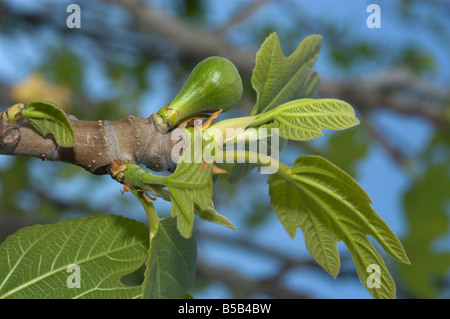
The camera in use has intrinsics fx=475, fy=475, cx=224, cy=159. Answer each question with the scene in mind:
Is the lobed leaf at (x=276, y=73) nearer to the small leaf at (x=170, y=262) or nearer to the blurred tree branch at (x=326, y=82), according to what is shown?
the small leaf at (x=170, y=262)

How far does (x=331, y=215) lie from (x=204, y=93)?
0.30m

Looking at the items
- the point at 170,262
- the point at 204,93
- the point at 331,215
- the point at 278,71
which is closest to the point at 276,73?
the point at 278,71

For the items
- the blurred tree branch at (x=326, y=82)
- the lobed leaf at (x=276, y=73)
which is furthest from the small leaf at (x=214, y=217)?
the blurred tree branch at (x=326, y=82)

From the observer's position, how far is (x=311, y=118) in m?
0.74


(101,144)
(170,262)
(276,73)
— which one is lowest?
(170,262)

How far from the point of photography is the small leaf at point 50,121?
2.31ft

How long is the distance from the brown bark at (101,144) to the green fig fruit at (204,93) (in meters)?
0.03

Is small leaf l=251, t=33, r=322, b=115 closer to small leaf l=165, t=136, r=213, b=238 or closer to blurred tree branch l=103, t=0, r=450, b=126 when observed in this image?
small leaf l=165, t=136, r=213, b=238

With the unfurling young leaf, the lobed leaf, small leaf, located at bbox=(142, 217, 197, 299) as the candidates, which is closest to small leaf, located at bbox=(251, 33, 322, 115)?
the lobed leaf

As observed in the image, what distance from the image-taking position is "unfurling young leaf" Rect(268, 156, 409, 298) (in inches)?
28.5

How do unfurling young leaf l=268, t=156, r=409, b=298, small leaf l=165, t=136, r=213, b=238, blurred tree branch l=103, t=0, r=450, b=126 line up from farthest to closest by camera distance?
blurred tree branch l=103, t=0, r=450, b=126
unfurling young leaf l=268, t=156, r=409, b=298
small leaf l=165, t=136, r=213, b=238

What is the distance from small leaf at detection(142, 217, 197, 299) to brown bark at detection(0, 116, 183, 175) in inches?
4.4

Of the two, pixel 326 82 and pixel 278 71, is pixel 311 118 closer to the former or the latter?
pixel 278 71

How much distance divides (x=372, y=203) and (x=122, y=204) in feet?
11.5
